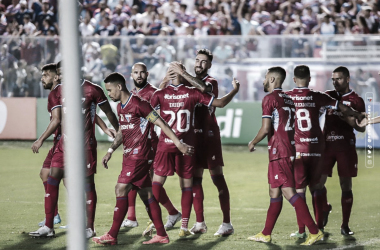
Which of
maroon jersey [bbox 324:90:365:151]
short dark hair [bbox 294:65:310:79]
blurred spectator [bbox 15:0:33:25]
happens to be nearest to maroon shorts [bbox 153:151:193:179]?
short dark hair [bbox 294:65:310:79]

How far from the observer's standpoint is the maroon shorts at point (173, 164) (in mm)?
7922

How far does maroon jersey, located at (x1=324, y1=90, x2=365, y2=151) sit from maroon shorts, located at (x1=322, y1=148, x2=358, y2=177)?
2.5 inches

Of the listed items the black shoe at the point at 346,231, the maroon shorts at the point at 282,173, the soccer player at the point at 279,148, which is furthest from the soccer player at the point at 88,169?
the black shoe at the point at 346,231

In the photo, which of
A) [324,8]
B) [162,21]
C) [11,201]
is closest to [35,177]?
[11,201]

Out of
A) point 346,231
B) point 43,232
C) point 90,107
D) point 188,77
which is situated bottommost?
point 346,231

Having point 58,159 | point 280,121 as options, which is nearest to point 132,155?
point 58,159

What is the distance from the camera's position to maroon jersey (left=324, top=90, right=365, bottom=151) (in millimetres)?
8281

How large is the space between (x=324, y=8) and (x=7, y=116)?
10.2 meters

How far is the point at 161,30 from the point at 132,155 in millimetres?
12829

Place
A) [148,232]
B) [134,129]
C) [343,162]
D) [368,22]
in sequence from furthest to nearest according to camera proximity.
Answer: [368,22]
[343,162]
[148,232]
[134,129]

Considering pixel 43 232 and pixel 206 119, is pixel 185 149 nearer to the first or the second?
pixel 206 119

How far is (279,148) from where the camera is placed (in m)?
7.42

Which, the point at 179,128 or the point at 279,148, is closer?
the point at 279,148

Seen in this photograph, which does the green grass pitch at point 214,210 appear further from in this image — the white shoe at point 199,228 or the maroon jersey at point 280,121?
the maroon jersey at point 280,121
